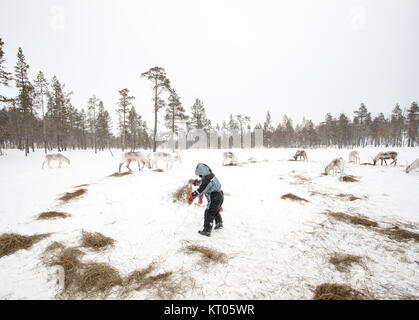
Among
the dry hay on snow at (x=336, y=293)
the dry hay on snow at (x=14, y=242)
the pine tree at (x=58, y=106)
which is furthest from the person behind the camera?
the pine tree at (x=58, y=106)

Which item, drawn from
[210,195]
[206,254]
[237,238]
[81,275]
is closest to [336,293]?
[237,238]

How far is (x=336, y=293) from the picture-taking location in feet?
8.48

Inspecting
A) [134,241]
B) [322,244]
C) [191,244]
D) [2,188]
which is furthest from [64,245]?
[2,188]

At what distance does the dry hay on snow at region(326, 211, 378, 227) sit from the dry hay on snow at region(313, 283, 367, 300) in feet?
10.7

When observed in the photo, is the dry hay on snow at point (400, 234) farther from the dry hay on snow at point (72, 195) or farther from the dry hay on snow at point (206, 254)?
the dry hay on snow at point (72, 195)

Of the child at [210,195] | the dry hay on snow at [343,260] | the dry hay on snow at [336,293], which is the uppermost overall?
the child at [210,195]

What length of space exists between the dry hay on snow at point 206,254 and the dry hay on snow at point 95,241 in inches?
72.9

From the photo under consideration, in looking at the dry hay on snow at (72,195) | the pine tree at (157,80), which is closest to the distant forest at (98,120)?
the pine tree at (157,80)

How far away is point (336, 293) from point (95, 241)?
4.94m

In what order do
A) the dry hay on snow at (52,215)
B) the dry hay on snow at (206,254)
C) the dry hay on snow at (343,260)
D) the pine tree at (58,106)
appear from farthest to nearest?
the pine tree at (58,106) → the dry hay on snow at (52,215) → the dry hay on snow at (206,254) → the dry hay on snow at (343,260)

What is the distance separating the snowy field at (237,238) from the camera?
2791mm

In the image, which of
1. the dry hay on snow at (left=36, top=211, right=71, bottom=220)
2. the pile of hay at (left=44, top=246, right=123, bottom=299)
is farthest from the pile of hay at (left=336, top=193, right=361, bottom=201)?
the dry hay on snow at (left=36, top=211, right=71, bottom=220)

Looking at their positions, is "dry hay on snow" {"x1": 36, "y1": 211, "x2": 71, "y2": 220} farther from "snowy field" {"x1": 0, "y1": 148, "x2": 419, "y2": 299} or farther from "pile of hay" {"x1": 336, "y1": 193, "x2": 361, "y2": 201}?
"pile of hay" {"x1": 336, "y1": 193, "x2": 361, "y2": 201}

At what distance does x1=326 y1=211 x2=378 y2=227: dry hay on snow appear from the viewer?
4948 millimetres
